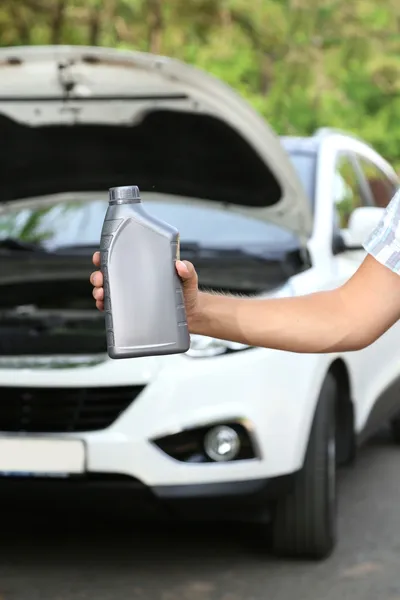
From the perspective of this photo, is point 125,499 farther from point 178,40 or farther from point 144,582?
point 178,40

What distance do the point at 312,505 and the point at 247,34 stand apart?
839 cm

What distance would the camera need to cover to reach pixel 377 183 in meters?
7.56

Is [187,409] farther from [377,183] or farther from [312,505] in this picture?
[377,183]

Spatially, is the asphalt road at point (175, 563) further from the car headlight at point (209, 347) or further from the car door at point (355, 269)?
the car headlight at point (209, 347)

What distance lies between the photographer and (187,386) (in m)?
4.87

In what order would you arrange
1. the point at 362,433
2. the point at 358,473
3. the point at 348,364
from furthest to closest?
the point at 358,473 → the point at 362,433 → the point at 348,364

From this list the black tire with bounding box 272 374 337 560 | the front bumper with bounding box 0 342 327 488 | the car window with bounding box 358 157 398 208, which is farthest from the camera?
the car window with bounding box 358 157 398 208

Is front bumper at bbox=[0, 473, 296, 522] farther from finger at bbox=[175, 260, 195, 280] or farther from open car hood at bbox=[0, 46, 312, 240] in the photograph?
finger at bbox=[175, 260, 195, 280]

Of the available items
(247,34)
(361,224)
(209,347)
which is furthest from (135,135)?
(247,34)

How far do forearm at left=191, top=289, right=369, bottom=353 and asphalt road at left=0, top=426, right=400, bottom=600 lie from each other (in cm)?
253

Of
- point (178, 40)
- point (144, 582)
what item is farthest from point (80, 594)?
point (178, 40)

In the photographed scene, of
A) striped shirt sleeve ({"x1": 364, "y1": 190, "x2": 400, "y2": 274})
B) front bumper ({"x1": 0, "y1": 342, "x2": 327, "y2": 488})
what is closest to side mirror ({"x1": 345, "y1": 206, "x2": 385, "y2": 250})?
front bumper ({"x1": 0, "y1": 342, "x2": 327, "y2": 488})

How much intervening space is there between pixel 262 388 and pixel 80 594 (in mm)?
938

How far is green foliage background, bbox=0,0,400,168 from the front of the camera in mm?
12188
